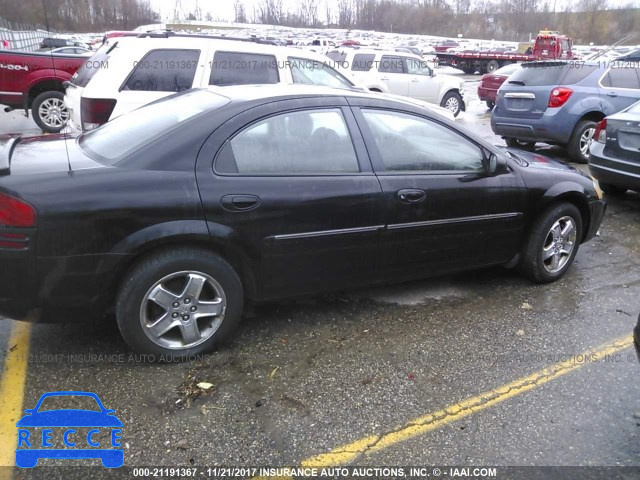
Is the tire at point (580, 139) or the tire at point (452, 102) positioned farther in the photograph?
the tire at point (452, 102)

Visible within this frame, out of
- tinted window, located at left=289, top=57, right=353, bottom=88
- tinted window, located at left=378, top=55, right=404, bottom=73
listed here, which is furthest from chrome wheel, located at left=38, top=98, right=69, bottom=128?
tinted window, located at left=378, top=55, right=404, bottom=73

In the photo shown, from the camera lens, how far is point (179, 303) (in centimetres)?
304

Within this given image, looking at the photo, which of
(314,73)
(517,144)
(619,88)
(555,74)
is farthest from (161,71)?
(619,88)

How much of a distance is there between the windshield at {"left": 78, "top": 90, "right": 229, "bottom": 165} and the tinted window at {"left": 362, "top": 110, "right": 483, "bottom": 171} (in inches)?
41.5

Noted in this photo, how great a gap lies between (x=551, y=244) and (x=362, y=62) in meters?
10.6

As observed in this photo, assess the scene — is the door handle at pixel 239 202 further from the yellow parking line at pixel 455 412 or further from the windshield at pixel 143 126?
the yellow parking line at pixel 455 412

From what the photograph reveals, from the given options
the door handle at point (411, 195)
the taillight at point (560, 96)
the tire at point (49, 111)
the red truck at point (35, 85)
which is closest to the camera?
the door handle at point (411, 195)

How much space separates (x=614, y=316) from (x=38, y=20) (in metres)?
A: 62.8

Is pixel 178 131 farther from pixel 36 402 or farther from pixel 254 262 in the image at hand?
pixel 36 402

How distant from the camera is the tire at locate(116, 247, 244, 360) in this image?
2.91 metres

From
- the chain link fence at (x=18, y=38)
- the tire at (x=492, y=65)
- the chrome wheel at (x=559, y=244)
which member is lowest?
the chrome wheel at (x=559, y=244)

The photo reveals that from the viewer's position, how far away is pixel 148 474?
7.69 ft

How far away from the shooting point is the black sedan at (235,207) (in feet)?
9.08

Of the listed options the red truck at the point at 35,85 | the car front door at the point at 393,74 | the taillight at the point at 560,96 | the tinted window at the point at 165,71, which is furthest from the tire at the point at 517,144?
the red truck at the point at 35,85
